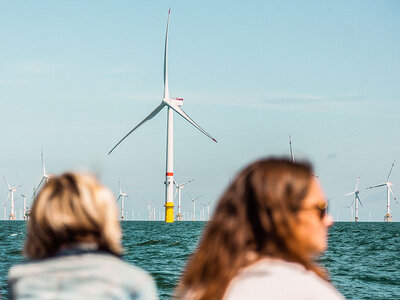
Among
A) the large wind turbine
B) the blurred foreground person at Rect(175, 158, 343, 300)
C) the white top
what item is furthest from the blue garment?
the large wind turbine

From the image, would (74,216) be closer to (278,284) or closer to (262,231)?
Answer: (262,231)

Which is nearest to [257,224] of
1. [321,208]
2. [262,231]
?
[262,231]

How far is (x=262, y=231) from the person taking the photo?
9.02ft

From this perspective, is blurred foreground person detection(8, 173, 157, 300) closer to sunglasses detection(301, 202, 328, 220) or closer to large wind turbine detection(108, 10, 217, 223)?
sunglasses detection(301, 202, 328, 220)

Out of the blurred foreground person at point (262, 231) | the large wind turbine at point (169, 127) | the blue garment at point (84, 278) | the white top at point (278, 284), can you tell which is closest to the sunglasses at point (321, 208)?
the blurred foreground person at point (262, 231)

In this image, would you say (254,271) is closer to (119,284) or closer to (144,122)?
(119,284)

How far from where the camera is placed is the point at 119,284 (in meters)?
3.17

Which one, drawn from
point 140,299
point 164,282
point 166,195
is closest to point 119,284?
point 140,299

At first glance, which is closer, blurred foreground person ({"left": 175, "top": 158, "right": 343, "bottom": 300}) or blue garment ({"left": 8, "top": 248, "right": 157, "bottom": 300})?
blurred foreground person ({"left": 175, "top": 158, "right": 343, "bottom": 300})

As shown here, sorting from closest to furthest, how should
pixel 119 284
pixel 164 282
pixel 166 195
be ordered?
pixel 119 284, pixel 164 282, pixel 166 195

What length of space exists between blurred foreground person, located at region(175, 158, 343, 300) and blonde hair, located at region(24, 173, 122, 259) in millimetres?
544

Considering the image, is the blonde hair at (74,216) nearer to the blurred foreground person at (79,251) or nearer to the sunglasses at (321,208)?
the blurred foreground person at (79,251)

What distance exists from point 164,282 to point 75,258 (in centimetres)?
2084

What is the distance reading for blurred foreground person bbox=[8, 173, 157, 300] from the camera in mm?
3164
